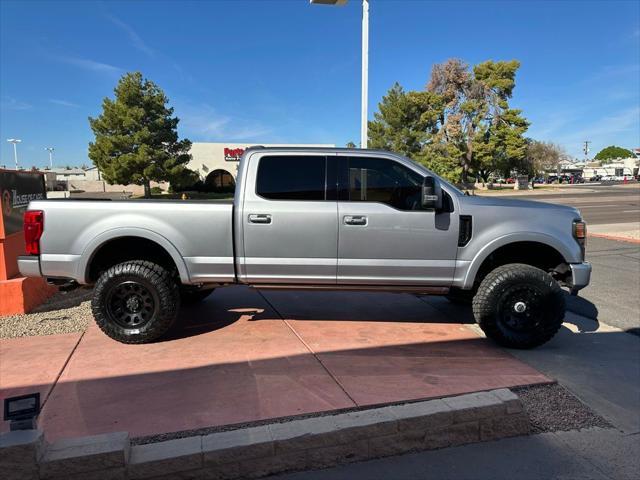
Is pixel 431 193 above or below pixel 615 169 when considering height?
below

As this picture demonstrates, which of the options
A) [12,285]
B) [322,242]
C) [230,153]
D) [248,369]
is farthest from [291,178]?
[230,153]

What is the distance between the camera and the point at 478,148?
4806 cm

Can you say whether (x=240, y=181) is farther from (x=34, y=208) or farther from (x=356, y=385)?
(x=356, y=385)

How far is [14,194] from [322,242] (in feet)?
14.2

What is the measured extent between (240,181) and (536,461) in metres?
3.59

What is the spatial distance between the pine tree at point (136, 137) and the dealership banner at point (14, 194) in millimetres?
32193

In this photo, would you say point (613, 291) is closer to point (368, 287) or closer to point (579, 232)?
point (579, 232)

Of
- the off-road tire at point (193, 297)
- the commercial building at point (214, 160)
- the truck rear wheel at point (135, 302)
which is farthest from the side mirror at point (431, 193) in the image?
the commercial building at point (214, 160)

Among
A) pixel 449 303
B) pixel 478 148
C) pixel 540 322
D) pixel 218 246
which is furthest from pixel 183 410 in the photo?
pixel 478 148

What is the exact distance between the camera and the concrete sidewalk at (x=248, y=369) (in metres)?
3.53

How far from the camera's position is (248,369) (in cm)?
431

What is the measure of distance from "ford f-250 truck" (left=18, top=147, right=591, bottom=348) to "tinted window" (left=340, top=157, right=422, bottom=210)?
11 millimetres

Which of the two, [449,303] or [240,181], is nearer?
[240,181]

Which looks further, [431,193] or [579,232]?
[579,232]
